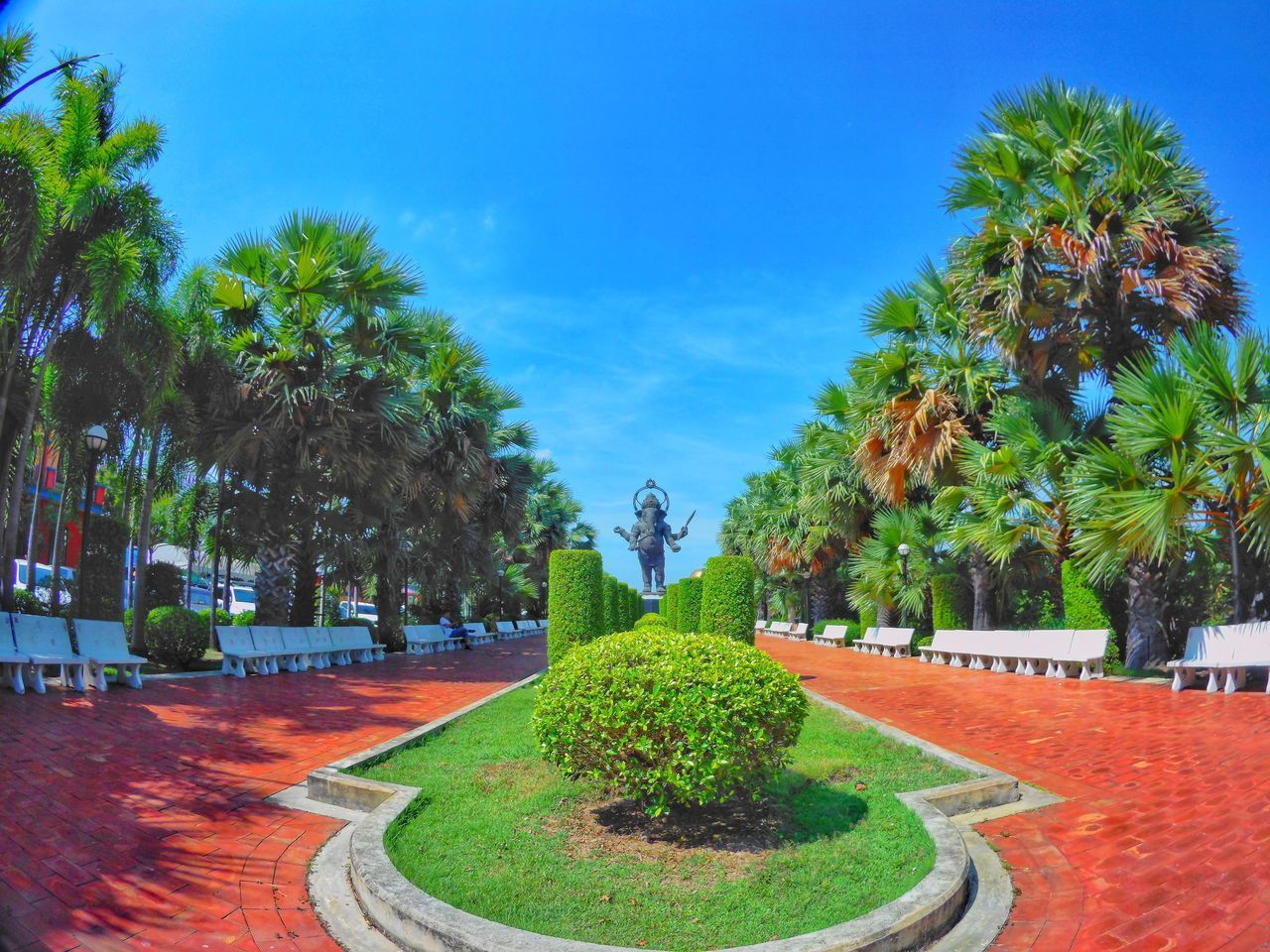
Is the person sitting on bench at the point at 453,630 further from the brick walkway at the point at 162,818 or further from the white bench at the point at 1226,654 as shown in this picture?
the white bench at the point at 1226,654

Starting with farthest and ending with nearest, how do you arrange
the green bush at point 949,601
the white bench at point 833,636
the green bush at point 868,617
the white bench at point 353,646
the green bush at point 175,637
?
the white bench at point 833,636, the green bush at point 868,617, the green bush at point 949,601, the white bench at point 353,646, the green bush at point 175,637

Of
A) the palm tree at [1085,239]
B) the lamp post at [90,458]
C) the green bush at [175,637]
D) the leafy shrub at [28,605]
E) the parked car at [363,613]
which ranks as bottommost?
the parked car at [363,613]

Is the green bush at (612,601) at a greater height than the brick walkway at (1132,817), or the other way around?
the green bush at (612,601)

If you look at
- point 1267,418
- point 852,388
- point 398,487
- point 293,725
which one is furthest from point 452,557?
point 1267,418

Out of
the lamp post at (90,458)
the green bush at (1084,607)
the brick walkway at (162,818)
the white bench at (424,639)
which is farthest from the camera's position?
the white bench at (424,639)

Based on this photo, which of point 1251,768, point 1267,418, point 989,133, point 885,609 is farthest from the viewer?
point 885,609

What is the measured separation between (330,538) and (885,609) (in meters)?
16.0

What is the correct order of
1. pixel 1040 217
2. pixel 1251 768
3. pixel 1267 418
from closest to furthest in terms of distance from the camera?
1. pixel 1251 768
2. pixel 1267 418
3. pixel 1040 217

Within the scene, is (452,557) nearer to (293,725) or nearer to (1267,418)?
(293,725)

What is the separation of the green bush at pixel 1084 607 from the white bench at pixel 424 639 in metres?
14.8

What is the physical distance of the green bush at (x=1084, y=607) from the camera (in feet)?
44.6

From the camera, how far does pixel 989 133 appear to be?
1471cm

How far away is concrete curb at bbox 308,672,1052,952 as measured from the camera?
3.28 m

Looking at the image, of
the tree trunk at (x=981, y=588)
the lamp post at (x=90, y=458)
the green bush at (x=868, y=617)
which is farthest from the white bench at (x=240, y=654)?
the green bush at (x=868, y=617)
